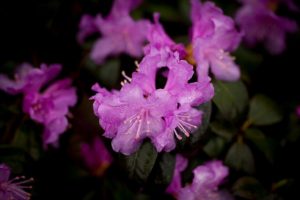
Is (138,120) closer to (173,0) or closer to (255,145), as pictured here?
(255,145)

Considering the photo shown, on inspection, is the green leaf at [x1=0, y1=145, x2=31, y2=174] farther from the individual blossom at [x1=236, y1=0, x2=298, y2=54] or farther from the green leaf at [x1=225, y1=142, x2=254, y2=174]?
the individual blossom at [x1=236, y1=0, x2=298, y2=54]

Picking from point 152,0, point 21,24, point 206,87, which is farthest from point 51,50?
point 206,87

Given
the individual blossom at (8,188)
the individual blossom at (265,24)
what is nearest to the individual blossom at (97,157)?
the individual blossom at (8,188)

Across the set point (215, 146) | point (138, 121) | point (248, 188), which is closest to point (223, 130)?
point (215, 146)

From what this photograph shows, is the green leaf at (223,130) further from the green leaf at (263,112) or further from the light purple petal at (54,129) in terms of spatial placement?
the light purple petal at (54,129)

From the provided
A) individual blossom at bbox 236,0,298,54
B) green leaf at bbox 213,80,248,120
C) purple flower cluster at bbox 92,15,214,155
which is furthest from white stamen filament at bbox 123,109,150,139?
individual blossom at bbox 236,0,298,54

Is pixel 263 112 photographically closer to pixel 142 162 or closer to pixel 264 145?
pixel 264 145
